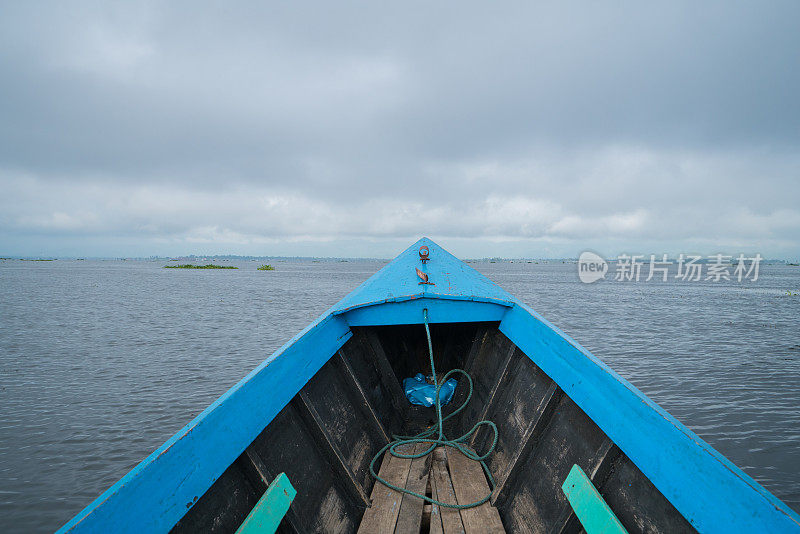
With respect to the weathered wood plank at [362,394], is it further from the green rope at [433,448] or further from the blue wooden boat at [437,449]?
the green rope at [433,448]

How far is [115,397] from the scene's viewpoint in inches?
347

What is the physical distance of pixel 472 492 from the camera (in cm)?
352

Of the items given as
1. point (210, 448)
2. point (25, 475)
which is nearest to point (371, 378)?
point (210, 448)

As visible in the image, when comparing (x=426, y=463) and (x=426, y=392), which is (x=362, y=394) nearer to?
(x=426, y=463)

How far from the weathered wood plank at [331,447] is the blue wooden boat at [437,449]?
0.01 meters

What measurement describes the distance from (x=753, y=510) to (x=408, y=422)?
12.7 feet

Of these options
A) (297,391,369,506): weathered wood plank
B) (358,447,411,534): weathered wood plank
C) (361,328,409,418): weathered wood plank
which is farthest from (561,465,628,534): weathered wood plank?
(361,328,409,418): weathered wood plank

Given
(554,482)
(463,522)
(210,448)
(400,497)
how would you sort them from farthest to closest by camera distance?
1. (400,497)
2. (463,522)
3. (554,482)
4. (210,448)

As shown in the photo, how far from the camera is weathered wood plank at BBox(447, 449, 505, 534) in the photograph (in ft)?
10.2

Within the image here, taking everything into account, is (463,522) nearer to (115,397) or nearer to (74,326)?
(115,397)

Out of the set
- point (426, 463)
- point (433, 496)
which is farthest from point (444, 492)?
point (426, 463)

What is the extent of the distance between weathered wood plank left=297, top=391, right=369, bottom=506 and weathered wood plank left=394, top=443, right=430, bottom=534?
336 mm

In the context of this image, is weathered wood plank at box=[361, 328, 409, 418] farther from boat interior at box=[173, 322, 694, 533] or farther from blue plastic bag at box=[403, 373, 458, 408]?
blue plastic bag at box=[403, 373, 458, 408]

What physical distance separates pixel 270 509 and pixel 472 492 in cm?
198
